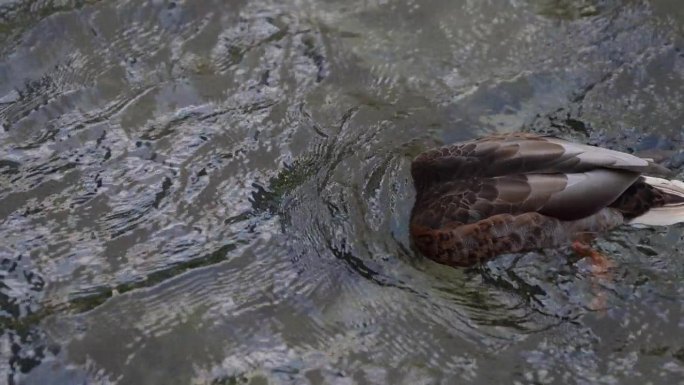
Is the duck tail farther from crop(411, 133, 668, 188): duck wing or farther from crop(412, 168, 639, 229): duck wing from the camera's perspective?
crop(412, 168, 639, 229): duck wing

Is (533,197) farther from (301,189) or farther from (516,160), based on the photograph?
(301,189)

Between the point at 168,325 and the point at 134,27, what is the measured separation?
9.92 ft

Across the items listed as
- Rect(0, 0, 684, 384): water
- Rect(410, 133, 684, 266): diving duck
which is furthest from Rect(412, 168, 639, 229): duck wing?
Rect(0, 0, 684, 384): water

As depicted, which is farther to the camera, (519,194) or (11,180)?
(11,180)

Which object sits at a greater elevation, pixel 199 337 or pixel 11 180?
pixel 11 180

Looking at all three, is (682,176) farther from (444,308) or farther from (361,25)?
(361,25)

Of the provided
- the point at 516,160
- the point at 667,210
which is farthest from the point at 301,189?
the point at 667,210

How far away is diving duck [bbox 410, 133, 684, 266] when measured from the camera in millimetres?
5699

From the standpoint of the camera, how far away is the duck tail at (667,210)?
585 centimetres

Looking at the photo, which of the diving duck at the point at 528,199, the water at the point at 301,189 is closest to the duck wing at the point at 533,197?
the diving duck at the point at 528,199

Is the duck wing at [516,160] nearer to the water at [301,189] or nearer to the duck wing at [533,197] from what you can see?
the duck wing at [533,197]

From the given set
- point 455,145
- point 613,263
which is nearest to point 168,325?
point 455,145

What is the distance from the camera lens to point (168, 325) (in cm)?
535

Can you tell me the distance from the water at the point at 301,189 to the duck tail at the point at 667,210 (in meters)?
0.15
